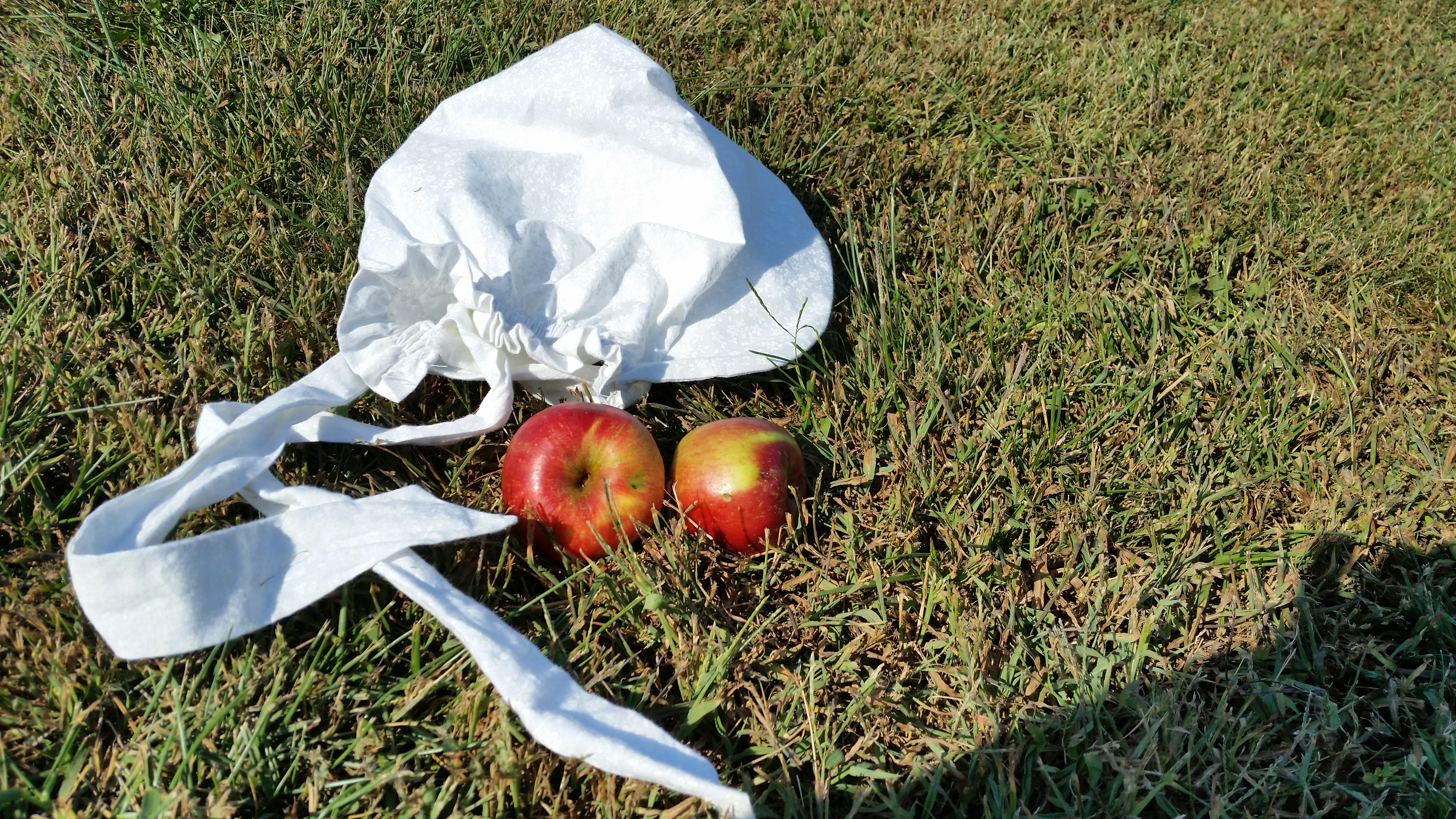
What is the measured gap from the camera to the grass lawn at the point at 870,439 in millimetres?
1423

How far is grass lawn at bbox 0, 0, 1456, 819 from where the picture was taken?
1.42 meters

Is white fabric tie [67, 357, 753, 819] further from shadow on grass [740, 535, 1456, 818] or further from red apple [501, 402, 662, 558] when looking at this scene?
shadow on grass [740, 535, 1456, 818]

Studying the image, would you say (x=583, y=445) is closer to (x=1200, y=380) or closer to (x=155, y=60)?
(x=1200, y=380)

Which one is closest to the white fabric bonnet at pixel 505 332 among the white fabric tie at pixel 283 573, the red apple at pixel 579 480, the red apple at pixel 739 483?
the white fabric tie at pixel 283 573

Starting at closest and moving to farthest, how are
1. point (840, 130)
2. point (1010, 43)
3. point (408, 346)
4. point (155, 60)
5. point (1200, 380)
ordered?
point (408, 346) < point (1200, 380) < point (155, 60) < point (840, 130) < point (1010, 43)

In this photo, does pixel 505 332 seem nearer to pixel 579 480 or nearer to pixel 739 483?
pixel 579 480

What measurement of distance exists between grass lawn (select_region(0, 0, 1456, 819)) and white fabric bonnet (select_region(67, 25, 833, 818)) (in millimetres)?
82

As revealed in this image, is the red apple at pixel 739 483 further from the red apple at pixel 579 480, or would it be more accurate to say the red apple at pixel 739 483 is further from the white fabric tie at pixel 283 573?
the white fabric tie at pixel 283 573

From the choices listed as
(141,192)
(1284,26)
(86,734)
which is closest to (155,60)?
(141,192)

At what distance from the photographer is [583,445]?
5.55 ft

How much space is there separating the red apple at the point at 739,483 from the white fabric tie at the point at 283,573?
1.22 feet

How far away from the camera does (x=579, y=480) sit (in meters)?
1.69

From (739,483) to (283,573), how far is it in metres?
0.77

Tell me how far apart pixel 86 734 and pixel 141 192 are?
1.41 m
